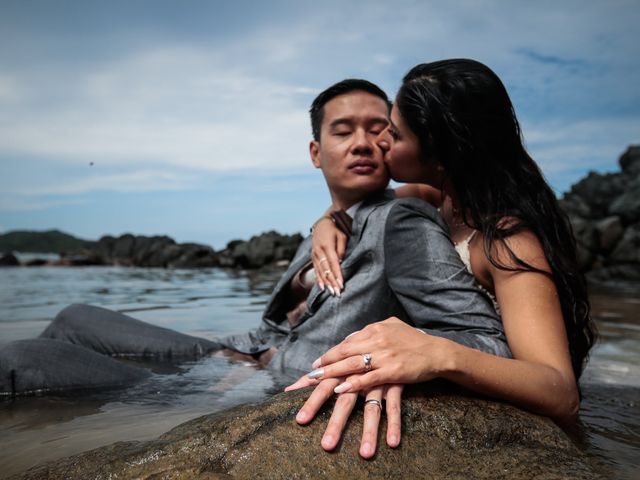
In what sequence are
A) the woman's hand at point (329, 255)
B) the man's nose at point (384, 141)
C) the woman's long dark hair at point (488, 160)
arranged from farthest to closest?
the man's nose at point (384, 141) → the woman's hand at point (329, 255) → the woman's long dark hair at point (488, 160)

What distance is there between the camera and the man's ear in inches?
158

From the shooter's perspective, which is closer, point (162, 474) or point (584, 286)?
point (162, 474)

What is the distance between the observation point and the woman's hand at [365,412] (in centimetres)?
171

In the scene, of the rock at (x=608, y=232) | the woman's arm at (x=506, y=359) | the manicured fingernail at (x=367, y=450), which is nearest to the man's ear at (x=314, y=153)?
the woman's arm at (x=506, y=359)

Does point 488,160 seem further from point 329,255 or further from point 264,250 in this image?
point 264,250

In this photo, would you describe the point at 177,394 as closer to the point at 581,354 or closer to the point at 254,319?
the point at 581,354

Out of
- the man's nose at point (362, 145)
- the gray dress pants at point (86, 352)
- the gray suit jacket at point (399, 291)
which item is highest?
the man's nose at point (362, 145)

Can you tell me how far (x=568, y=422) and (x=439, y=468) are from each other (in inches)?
35.6

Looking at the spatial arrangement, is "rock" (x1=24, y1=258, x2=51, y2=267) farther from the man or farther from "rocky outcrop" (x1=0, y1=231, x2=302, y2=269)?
the man

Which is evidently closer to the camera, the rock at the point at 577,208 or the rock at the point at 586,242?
the rock at the point at 586,242

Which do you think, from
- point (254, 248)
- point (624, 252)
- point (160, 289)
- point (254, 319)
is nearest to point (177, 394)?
point (254, 319)

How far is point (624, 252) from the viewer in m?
15.5

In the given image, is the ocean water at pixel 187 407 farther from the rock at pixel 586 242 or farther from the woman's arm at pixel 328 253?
the rock at pixel 586 242

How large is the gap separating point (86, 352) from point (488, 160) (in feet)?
8.39
